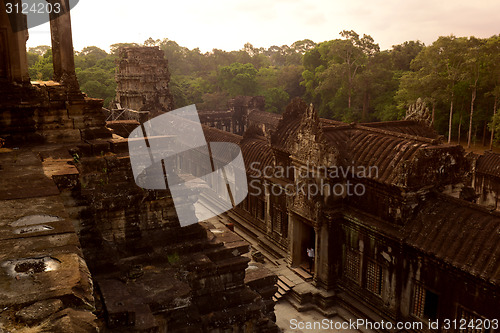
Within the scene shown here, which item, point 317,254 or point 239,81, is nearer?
point 317,254

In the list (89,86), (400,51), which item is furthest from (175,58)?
(400,51)

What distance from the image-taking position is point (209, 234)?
407 inches

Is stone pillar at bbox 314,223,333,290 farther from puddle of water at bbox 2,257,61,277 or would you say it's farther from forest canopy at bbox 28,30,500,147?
puddle of water at bbox 2,257,61,277

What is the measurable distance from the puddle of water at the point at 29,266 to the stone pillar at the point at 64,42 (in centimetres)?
756

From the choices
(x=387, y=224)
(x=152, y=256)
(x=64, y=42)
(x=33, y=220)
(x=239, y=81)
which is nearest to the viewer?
(x=33, y=220)

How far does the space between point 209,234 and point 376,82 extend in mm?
48116

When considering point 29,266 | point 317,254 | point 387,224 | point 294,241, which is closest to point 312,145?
point 387,224

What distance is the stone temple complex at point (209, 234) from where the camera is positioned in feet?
14.9

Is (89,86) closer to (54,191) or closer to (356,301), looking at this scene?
(356,301)

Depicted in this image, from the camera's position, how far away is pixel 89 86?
180 ft

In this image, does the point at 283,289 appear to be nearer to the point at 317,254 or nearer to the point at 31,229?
the point at 317,254

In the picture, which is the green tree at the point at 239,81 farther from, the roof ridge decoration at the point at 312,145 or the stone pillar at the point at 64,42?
the stone pillar at the point at 64,42

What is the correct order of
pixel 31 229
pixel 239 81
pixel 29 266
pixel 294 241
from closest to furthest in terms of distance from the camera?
pixel 29 266
pixel 31 229
pixel 294 241
pixel 239 81

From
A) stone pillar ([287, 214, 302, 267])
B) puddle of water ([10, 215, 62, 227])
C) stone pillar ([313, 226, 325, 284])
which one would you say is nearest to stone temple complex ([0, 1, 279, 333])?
puddle of water ([10, 215, 62, 227])
